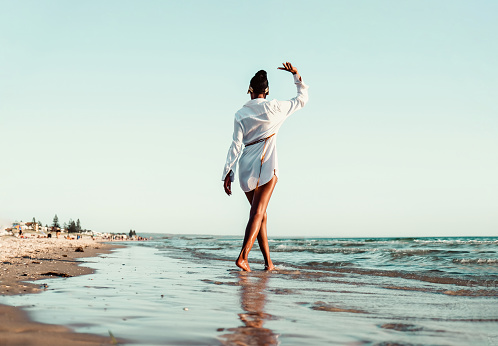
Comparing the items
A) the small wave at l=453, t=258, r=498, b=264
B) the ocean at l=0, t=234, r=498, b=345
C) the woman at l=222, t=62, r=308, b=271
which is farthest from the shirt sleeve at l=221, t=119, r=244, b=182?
the small wave at l=453, t=258, r=498, b=264

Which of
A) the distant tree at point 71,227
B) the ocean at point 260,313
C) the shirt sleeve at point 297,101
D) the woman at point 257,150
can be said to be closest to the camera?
the ocean at point 260,313

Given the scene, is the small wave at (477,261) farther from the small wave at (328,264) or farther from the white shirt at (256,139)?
the white shirt at (256,139)

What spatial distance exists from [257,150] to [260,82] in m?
0.77

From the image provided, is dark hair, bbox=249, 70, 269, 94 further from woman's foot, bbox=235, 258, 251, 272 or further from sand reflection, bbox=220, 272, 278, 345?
sand reflection, bbox=220, 272, 278, 345

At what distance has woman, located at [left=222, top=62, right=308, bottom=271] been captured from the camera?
4953 millimetres

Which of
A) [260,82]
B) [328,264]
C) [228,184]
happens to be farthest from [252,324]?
[328,264]

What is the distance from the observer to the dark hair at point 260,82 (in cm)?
518

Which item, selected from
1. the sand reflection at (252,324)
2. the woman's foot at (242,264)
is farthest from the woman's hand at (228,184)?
the sand reflection at (252,324)

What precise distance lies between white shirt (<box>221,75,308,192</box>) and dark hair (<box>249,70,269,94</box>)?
0.53 feet

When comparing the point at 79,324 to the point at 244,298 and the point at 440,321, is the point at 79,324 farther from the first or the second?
the point at 440,321

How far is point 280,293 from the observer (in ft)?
10.1

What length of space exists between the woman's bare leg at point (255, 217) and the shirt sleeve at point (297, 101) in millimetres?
769

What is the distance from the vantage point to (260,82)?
17.0 ft

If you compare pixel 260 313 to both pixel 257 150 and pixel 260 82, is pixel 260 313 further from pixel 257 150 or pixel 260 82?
pixel 260 82
